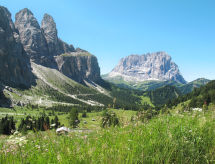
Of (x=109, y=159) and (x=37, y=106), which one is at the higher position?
(x=109, y=159)

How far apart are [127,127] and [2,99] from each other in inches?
8511

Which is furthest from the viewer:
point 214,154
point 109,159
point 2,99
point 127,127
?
point 2,99

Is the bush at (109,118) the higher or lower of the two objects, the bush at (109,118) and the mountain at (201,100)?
the lower

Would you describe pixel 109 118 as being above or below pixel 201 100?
below

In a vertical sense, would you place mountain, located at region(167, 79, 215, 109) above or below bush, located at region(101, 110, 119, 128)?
above

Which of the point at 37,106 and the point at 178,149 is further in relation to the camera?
the point at 37,106

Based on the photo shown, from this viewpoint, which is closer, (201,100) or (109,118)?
(109,118)

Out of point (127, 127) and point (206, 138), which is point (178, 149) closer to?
point (206, 138)

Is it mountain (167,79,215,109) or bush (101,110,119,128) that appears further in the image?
mountain (167,79,215,109)

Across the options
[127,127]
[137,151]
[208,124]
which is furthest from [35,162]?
[208,124]

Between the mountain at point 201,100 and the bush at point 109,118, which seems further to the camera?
the mountain at point 201,100

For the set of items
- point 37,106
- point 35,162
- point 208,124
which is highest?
point 208,124

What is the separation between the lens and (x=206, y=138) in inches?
168

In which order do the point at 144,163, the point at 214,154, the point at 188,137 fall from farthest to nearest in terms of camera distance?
the point at 188,137 < the point at 214,154 < the point at 144,163
